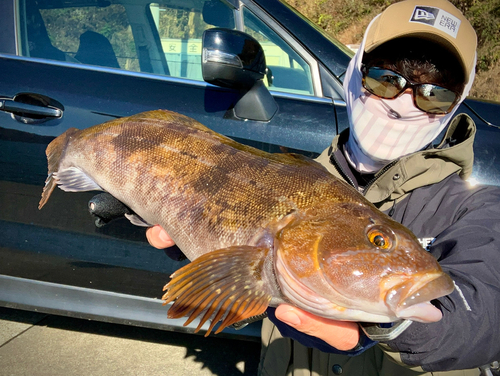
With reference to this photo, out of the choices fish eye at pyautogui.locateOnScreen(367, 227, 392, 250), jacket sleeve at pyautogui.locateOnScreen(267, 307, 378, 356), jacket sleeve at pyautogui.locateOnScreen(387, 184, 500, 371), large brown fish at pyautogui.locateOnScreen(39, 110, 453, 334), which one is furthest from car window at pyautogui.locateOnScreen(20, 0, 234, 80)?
jacket sleeve at pyautogui.locateOnScreen(387, 184, 500, 371)

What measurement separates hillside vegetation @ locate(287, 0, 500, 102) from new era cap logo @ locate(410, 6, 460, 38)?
1266cm

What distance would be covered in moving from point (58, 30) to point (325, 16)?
1955 cm

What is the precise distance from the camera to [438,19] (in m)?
1.71

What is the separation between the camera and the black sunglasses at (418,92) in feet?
5.76

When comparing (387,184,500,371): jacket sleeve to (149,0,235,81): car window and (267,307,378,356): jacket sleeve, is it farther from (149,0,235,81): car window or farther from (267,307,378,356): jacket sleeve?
(149,0,235,81): car window

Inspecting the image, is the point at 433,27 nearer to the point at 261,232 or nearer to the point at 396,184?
the point at 396,184

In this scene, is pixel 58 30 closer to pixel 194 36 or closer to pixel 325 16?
pixel 194 36

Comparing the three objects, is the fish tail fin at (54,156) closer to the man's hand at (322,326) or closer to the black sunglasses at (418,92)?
the man's hand at (322,326)

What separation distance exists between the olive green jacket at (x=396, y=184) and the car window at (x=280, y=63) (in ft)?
2.37

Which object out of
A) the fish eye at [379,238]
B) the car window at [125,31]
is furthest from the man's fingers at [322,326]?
the car window at [125,31]

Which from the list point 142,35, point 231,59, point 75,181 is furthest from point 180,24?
point 75,181

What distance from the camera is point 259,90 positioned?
7.57 ft

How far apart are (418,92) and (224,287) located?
1140 millimetres

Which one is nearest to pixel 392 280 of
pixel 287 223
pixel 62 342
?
pixel 287 223
